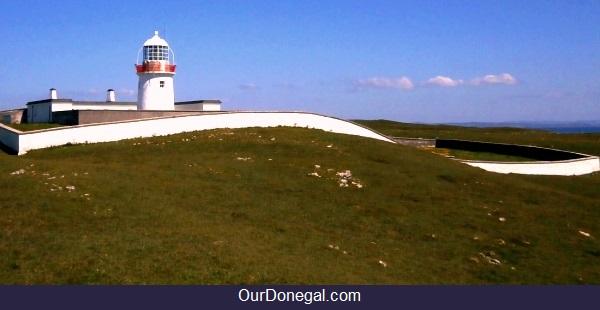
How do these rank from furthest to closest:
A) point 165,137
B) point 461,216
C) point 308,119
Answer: point 308,119, point 165,137, point 461,216

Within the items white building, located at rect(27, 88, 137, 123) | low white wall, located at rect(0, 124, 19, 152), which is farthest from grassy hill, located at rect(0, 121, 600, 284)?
white building, located at rect(27, 88, 137, 123)

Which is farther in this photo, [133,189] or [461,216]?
[461,216]

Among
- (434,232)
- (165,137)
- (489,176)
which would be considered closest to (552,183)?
(489,176)

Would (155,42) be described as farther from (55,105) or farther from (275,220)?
(275,220)

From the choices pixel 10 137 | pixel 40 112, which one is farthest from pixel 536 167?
pixel 40 112

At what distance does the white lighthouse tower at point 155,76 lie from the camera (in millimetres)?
53250

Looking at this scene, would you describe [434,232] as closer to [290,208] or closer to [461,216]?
[461,216]

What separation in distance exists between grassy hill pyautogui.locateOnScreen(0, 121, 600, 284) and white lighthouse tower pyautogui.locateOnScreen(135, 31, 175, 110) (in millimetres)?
13285

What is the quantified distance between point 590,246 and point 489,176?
13.5m

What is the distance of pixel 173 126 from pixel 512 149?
119 ft

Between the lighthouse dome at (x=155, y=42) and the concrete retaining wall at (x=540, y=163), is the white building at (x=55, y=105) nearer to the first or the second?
the lighthouse dome at (x=155, y=42)

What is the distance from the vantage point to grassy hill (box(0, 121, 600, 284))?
63.1 feet

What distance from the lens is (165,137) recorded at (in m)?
43.4

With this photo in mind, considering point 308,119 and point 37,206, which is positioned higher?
point 308,119
